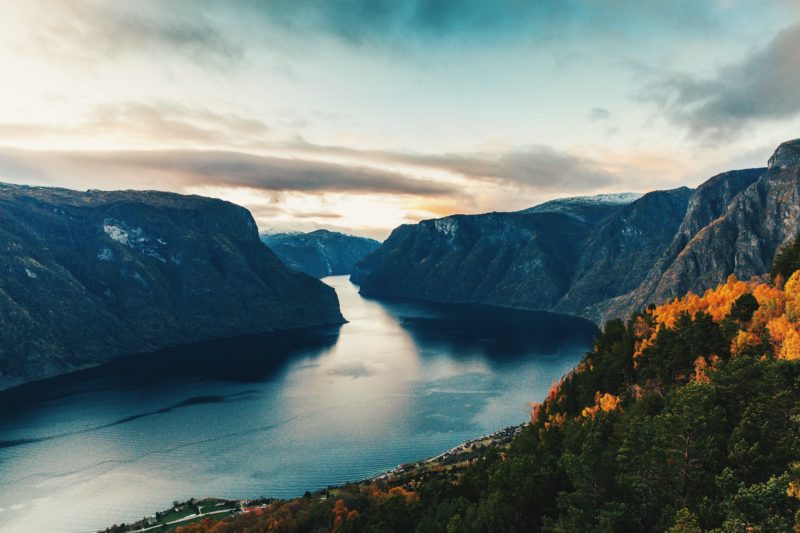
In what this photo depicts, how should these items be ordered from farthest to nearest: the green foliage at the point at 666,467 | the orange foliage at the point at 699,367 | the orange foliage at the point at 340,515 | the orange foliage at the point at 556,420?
the orange foliage at the point at 556,420, the orange foliage at the point at 340,515, the orange foliage at the point at 699,367, the green foliage at the point at 666,467

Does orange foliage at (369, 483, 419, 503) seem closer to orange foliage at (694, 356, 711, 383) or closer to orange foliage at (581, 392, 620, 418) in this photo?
orange foliage at (581, 392, 620, 418)

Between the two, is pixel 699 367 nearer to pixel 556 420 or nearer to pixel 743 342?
pixel 743 342

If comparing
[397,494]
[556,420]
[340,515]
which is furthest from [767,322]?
[340,515]

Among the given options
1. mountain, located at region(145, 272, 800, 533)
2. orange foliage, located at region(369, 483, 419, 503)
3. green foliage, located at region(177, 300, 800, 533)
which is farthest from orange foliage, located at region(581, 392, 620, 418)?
orange foliage, located at region(369, 483, 419, 503)

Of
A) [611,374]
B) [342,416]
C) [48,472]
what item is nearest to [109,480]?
[48,472]

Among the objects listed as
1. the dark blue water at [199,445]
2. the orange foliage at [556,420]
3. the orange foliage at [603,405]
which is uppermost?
the orange foliage at [603,405]

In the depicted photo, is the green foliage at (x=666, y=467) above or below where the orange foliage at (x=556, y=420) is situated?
above

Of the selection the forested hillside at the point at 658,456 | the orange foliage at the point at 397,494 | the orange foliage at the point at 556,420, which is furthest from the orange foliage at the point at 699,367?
the orange foliage at the point at 397,494

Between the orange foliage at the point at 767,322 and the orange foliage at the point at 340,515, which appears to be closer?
the orange foliage at the point at 767,322

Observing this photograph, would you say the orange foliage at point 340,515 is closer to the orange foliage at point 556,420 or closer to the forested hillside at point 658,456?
the forested hillside at point 658,456
